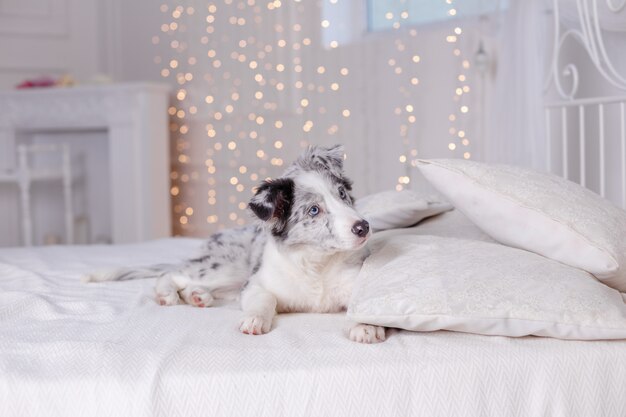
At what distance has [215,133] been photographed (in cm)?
462

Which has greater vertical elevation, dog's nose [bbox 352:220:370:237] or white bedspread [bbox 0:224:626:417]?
dog's nose [bbox 352:220:370:237]

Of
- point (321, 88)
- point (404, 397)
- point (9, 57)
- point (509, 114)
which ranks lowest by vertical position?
point (404, 397)

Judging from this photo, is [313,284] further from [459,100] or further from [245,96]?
[245,96]

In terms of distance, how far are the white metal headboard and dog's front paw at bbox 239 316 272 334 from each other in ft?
4.84

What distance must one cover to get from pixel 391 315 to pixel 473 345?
16cm

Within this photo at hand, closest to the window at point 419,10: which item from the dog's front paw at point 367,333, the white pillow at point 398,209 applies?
the white pillow at point 398,209

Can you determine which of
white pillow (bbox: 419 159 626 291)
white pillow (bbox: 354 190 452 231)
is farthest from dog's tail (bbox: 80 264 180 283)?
white pillow (bbox: 419 159 626 291)

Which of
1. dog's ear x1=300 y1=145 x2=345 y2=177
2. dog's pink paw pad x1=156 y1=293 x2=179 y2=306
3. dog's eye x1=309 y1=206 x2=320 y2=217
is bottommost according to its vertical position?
dog's pink paw pad x1=156 y1=293 x2=179 y2=306

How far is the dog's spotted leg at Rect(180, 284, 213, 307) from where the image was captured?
1713 millimetres

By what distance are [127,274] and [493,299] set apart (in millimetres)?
1170

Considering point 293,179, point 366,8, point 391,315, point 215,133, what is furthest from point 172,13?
point 391,315

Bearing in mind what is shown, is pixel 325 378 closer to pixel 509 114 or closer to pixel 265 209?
pixel 265 209

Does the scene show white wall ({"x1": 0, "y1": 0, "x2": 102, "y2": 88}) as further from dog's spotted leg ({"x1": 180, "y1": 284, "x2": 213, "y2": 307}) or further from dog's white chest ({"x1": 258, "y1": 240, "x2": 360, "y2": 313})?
dog's white chest ({"x1": 258, "y1": 240, "x2": 360, "y2": 313})

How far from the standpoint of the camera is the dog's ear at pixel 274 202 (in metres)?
1.46
